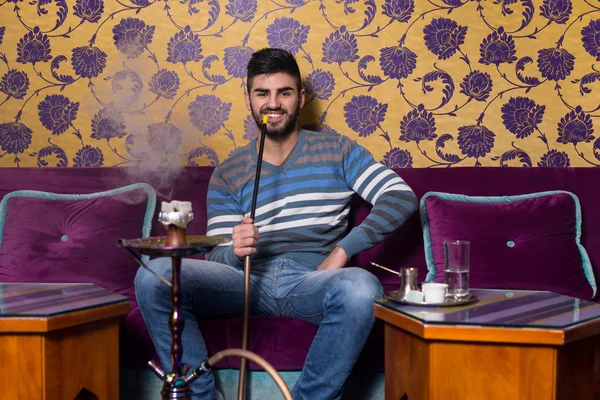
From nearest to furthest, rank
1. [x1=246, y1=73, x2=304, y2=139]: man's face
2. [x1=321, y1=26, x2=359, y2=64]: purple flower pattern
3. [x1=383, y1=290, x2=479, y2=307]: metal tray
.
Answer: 1. [x1=383, y1=290, x2=479, y2=307]: metal tray
2. [x1=246, y1=73, x2=304, y2=139]: man's face
3. [x1=321, y1=26, x2=359, y2=64]: purple flower pattern

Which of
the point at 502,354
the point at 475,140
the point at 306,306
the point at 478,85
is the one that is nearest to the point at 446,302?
the point at 502,354

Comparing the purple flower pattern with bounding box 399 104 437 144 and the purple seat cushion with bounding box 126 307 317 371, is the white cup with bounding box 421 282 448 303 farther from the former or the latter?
the purple flower pattern with bounding box 399 104 437 144

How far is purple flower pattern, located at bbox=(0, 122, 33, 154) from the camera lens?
9.98 ft

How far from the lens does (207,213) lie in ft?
8.45

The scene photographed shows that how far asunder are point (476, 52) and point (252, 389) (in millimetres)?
1649

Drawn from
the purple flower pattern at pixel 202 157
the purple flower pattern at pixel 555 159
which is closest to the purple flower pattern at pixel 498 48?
the purple flower pattern at pixel 555 159

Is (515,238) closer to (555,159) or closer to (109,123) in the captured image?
(555,159)

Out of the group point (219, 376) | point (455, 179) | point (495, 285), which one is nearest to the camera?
point (219, 376)

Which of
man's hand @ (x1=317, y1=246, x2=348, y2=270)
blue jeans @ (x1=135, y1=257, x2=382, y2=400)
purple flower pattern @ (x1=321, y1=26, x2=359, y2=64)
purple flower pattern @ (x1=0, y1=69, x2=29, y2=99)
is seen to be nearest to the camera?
blue jeans @ (x1=135, y1=257, x2=382, y2=400)

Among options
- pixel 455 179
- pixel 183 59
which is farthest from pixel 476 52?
pixel 183 59

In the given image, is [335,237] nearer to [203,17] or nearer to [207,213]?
[207,213]

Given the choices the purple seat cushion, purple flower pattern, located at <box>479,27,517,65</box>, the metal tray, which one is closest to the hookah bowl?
the metal tray

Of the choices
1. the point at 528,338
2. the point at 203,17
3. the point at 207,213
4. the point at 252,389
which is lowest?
the point at 252,389

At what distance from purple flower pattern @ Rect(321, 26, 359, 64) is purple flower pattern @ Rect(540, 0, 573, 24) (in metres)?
0.79
